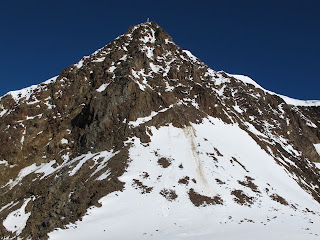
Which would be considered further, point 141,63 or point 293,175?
Result: point 141,63

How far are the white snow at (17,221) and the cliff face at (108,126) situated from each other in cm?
15

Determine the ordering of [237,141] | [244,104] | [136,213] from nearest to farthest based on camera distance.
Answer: [136,213], [237,141], [244,104]

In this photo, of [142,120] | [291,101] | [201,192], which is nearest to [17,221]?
[201,192]

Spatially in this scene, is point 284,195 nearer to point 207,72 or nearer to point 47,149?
point 47,149

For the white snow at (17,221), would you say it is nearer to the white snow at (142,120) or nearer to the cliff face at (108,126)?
the cliff face at (108,126)

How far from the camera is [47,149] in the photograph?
149ft

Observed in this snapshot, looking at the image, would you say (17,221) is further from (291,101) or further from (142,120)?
(291,101)

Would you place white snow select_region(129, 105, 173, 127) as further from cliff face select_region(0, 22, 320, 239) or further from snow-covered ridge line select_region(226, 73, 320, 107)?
snow-covered ridge line select_region(226, 73, 320, 107)

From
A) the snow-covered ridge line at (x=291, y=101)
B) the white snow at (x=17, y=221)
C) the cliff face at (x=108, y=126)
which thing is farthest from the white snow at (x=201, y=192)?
the snow-covered ridge line at (x=291, y=101)

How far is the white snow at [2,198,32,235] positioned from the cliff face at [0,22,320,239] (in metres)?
0.15

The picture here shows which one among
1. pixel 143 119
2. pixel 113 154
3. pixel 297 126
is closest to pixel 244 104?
pixel 297 126

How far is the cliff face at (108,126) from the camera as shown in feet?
107

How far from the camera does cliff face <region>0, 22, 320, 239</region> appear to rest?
32.5m

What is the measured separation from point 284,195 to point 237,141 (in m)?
13.1
